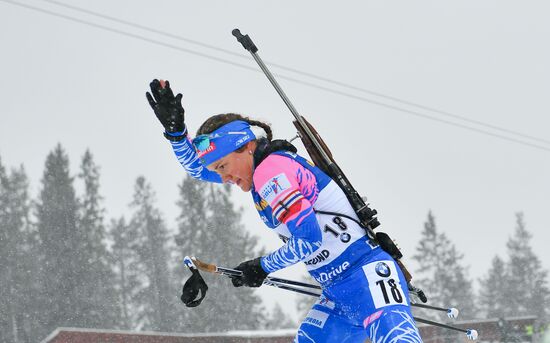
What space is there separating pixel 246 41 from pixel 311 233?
1.85 m

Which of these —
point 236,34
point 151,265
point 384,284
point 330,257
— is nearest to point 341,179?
point 330,257

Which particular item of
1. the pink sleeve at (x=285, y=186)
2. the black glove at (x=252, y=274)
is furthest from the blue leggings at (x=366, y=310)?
the pink sleeve at (x=285, y=186)

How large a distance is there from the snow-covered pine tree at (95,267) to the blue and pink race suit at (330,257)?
113 ft

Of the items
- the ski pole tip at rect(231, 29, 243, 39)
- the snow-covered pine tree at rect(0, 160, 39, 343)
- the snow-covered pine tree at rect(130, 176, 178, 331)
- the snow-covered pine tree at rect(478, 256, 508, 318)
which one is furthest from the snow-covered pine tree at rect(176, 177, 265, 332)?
the ski pole tip at rect(231, 29, 243, 39)

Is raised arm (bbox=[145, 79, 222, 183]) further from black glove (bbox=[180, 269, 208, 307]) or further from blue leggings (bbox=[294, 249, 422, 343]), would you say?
blue leggings (bbox=[294, 249, 422, 343])

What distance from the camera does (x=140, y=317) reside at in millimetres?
45531

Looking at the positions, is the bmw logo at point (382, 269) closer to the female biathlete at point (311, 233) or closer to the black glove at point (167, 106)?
the female biathlete at point (311, 233)

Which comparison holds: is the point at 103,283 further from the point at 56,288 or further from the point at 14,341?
the point at 14,341

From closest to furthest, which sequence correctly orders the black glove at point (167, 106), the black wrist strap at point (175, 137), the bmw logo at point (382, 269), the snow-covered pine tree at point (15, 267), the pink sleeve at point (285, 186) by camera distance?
the pink sleeve at point (285, 186), the bmw logo at point (382, 269), the black glove at point (167, 106), the black wrist strap at point (175, 137), the snow-covered pine tree at point (15, 267)

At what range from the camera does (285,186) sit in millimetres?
4062

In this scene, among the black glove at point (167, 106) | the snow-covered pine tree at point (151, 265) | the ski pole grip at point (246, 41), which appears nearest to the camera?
the black glove at point (167, 106)

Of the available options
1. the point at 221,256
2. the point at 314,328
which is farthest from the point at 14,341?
the point at 314,328

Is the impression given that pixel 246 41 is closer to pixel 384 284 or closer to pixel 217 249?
pixel 384 284

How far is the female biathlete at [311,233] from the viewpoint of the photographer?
13.4 feet
